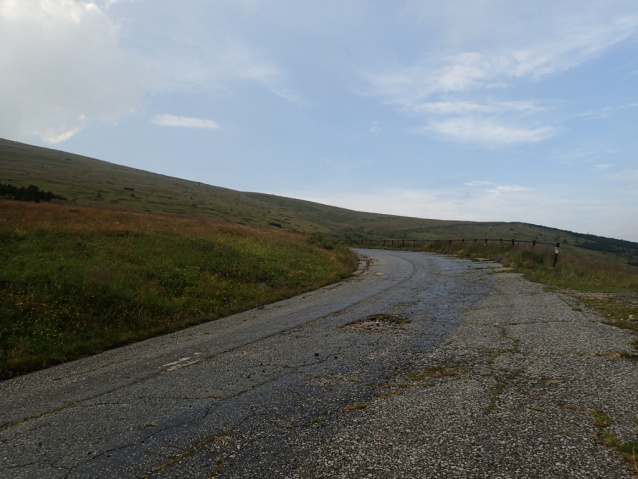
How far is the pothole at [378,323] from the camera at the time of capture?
996 cm

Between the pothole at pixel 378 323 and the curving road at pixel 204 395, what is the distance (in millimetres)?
54

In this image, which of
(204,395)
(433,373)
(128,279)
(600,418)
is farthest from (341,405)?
(128,279)

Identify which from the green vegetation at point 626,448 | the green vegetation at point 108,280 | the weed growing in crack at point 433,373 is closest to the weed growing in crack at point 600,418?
the green vegetation at point 626,448

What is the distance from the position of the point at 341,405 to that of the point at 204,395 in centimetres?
223

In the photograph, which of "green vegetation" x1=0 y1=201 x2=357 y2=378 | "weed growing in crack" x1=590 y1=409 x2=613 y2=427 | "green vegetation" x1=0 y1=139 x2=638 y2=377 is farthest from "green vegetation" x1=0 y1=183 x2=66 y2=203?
"weed growing in crack" x1=590 y1=409 x2=613 y2=427

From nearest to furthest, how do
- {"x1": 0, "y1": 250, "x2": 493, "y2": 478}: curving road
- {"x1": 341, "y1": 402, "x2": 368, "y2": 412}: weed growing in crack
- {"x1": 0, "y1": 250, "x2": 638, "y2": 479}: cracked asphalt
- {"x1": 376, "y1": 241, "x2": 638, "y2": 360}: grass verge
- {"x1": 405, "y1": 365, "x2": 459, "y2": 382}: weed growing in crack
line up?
{"x1": 0, "y1": 250, "x2": 638, "y2": 479}: cracked asphalt < {"x1": 0, "y1": 250, "x2": 493, "y2": 478}: curving road < {"x1": 341, "y1": 402, "x2": 368, "y2": 412}: weed growing in crack < {"x1": 405, "y1": 365, "x2": 459, "y2": 382}: weed growing in crack < {"x1": 376, "y1": 241, "x2": 638, "y2": 360}: grass verge

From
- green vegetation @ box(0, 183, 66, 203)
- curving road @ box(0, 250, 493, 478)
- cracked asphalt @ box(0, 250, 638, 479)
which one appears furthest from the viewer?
green vegetation @ box(0, 183, 66, 203)

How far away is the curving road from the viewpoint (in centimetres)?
427

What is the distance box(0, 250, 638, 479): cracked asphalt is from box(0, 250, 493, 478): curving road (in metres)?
0.03

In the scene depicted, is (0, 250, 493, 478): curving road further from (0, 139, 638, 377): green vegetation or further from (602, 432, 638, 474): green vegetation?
(602, 432, 638, 474): green vegetation

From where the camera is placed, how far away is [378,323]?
1052 cm

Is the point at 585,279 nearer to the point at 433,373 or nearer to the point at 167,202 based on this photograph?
the point at 433,373

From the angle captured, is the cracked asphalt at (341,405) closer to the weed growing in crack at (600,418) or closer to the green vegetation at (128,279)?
the weed growing in crack at (600,418)

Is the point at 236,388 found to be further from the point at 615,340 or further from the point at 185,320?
the point at 615,340
